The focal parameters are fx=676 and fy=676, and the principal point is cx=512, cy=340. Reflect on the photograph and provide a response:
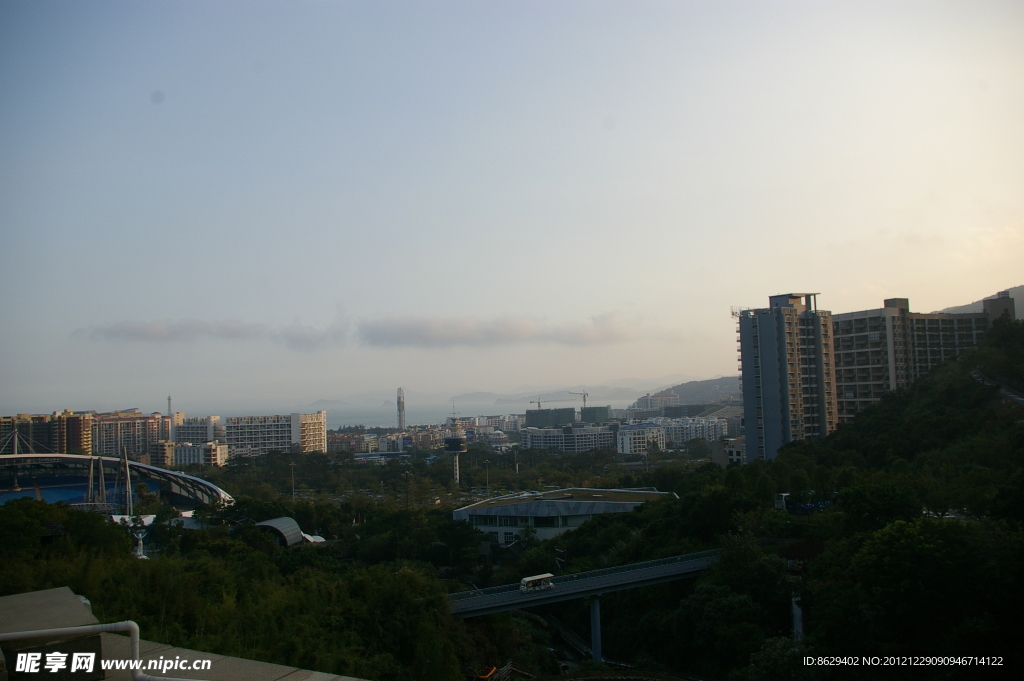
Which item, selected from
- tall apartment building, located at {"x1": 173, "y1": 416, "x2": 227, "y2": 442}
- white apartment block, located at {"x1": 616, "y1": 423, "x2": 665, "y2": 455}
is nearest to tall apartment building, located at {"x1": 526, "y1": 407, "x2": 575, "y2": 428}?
white apartment block, located at {"x1": 616, "y1": 423, "x2": 665, "y2": 455}

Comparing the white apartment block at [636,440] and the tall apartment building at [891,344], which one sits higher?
the tall apartment building at [891,344]

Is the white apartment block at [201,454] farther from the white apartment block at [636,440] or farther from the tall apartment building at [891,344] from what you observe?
the tall apartment building at [891,344]

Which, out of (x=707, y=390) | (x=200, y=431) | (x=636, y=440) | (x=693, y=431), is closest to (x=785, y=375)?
(x=636, y=440)

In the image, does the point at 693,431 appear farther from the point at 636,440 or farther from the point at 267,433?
the point at 267,433

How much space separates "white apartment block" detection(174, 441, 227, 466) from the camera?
5075 cm

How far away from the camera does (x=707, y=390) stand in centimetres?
14825

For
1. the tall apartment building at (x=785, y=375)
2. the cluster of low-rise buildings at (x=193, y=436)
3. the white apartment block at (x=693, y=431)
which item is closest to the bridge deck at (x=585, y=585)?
→ the tall apartment building at (x=785, y=375)

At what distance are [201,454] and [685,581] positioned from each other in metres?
48.3

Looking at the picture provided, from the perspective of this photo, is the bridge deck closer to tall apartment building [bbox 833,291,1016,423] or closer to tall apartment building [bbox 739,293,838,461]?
tall apartment building [bbox 739,293,838,461]

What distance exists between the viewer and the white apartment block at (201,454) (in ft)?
167

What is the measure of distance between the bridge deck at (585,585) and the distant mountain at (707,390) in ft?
409

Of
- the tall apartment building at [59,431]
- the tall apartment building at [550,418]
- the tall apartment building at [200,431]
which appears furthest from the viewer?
the tall apartment building at [550,418]

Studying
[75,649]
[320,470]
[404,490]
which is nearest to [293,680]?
[75,649]

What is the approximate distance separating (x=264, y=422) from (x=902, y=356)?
48391mm
